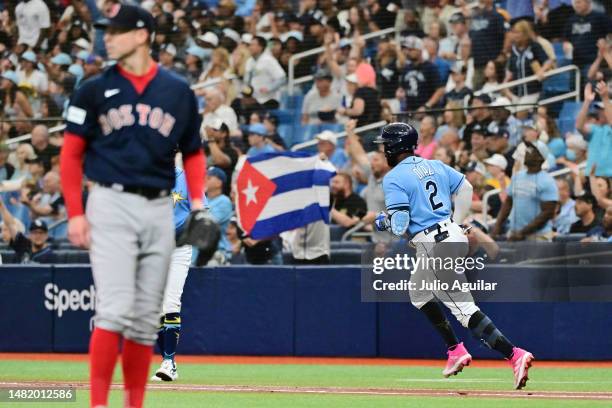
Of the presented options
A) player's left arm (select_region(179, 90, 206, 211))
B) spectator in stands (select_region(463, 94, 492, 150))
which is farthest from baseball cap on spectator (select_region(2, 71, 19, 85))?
player's left arm (select_region(179, 90, 206, 211))

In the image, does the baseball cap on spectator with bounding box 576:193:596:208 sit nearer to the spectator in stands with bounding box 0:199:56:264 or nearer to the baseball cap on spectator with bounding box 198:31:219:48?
the spectator in stands with bounding box 0:199:56:264

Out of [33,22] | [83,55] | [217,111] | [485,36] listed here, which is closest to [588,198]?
[485,36]

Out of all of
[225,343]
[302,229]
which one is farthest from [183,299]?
[302,229]

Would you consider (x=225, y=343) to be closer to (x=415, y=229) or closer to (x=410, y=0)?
(x=415, y=229)

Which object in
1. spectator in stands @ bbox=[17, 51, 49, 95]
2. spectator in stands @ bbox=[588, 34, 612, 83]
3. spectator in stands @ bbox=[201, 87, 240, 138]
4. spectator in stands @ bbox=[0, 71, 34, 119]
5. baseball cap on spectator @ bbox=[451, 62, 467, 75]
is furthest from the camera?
spectator in stands @ bbox=[17, 51, 49, 95]

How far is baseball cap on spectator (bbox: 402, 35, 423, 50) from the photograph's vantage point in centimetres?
1912

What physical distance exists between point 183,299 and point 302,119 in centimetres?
496

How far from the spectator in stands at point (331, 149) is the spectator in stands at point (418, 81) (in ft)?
4.95

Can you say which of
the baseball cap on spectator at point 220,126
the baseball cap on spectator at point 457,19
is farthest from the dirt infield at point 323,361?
the baseball cap on spectator at point 457,19

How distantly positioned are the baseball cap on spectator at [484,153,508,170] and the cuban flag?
2.02 meters

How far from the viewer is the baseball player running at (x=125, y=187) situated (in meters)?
6.27

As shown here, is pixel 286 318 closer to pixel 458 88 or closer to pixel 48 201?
pixel 458 88

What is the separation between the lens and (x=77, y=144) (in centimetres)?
636

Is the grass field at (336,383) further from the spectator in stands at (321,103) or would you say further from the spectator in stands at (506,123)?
the spectator in stands at (321,103)
